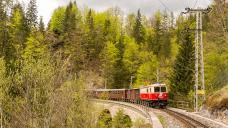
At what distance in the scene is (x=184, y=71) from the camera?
4444cm

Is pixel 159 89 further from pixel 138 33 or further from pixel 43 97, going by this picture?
pixel 138 33

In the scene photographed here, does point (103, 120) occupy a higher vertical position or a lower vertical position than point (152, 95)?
lower

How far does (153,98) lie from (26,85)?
19579 mm

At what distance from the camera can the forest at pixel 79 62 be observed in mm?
23188

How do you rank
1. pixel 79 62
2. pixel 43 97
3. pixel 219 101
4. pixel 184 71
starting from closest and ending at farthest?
pixel 43 97, pixel 219 101, pixel 184 71, pixel 79 62

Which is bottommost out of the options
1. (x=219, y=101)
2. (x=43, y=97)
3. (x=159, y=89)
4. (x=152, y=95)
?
(x=219, y=101)

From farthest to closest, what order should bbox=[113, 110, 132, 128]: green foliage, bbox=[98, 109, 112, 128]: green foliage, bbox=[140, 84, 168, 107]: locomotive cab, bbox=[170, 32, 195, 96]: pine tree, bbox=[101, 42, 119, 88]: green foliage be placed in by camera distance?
bbox=[101, 42, 119, 88]: green foliage
bbox=[170, 32, 195, 96]: pine tree
bbox=[140, 84, 168, 107]: locomotive cab
bbox=[98, 109, 112, 128]: green foliage
bbox=[113, 110, 132, 128]: green foliage

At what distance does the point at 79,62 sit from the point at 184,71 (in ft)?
148

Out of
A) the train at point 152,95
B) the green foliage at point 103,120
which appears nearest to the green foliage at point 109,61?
the train at point 152,95

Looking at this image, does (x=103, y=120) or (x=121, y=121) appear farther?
(x=103, y=120)

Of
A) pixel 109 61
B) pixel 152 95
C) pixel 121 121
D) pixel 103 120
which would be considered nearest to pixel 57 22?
pixel 109 61

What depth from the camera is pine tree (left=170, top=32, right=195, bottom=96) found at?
43500mm

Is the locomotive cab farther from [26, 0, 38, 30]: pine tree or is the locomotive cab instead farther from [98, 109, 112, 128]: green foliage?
[26, 0, 38, 30]: pine tree

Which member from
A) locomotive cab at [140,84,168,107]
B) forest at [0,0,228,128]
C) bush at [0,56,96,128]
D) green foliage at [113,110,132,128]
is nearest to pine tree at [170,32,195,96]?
forest at [0,0,228,128]
